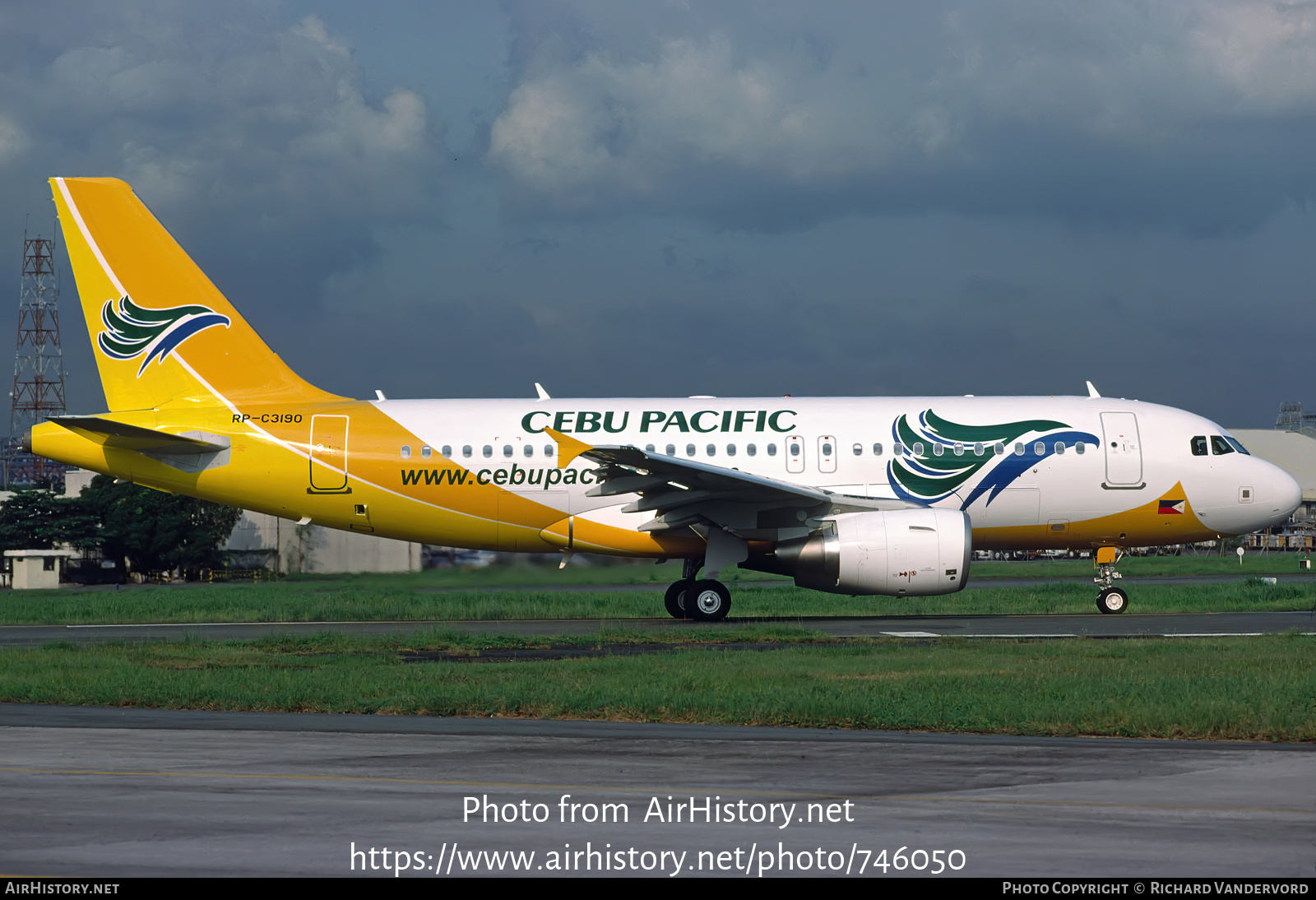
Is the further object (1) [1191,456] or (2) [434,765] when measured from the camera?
(1) [1191,456]

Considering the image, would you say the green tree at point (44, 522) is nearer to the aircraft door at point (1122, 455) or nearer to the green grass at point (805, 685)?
the green grass at point (805, 685)

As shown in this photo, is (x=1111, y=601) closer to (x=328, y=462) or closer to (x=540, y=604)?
(x=540, y=604)

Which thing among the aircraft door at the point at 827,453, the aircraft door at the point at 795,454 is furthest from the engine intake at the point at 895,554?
the aircraft door at the point at 795,454

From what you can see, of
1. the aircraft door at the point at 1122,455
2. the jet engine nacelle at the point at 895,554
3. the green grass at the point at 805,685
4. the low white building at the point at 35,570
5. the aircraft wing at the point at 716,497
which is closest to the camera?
the green grass at the point at 805,685

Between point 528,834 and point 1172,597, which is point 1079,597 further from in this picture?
point 528,834

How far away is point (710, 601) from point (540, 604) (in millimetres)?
5999

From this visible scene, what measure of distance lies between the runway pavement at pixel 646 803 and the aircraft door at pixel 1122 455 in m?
15.3

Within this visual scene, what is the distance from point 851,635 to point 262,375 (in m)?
13.4

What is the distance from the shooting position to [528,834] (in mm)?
7652

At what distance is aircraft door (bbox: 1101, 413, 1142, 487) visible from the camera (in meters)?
26.1

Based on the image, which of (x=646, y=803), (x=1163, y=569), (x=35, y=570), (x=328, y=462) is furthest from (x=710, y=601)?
(x=35, y=570)

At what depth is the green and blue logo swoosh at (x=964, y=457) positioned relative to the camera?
25.8 metres

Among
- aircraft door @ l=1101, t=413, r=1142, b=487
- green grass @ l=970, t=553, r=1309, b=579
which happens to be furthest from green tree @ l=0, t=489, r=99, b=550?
aircraft door @ l=1101, t=413, r=1142, b=487
